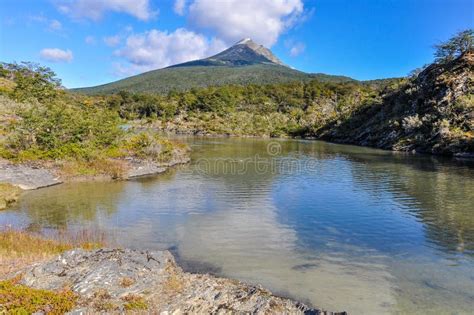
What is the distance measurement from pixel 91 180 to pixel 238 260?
22.4 meters

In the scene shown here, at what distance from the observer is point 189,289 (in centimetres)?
1163

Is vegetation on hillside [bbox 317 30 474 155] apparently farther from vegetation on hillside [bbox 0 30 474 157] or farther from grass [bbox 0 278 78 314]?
grass [bbox 0 278 78 314]

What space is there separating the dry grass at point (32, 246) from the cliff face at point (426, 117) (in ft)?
186

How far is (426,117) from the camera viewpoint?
7344 centimetres

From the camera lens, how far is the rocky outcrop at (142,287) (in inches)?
411

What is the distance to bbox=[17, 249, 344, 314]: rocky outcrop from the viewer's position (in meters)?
10.4

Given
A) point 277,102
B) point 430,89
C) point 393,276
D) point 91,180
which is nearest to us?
point 393,276

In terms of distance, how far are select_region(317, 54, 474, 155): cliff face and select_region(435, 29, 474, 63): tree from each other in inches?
102

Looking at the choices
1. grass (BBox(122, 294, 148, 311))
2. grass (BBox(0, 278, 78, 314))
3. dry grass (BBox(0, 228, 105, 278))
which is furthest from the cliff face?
grass (BBox(0, 278, 78, 314))

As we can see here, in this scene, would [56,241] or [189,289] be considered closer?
[189,289]

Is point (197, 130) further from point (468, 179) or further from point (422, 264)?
point (422, 264)

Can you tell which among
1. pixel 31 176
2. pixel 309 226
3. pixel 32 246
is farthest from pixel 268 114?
pixel 32 246

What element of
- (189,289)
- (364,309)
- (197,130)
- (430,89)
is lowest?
(364,309)

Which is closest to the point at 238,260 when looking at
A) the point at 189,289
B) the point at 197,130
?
the point at 189,289
